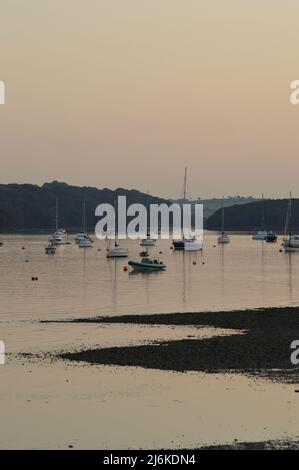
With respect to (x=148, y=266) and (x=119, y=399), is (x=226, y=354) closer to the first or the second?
(x=119, y=399)

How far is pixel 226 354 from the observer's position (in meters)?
38.6

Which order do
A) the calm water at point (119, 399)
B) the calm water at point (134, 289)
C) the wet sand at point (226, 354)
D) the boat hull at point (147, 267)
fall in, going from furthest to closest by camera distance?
the boat hull at point (147, 267) → the calm water at point (134, 289) → the wet sand at point (226, 354) → the calm water at point (119, 399)

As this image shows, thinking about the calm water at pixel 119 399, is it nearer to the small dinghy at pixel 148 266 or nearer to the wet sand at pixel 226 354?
the wet sand at pixel 226 354

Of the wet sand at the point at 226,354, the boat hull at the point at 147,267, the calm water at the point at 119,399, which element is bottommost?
the calm water at the point at 119,399

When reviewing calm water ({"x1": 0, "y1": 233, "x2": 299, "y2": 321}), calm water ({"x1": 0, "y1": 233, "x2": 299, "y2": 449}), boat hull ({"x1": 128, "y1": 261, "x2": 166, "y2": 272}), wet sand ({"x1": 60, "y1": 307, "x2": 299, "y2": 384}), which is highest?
boat hull ({"x1": 128, "y1": 261, "x2": 166, "y2": 272})

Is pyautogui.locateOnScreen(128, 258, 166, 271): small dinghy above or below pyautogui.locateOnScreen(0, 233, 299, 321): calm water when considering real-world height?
above

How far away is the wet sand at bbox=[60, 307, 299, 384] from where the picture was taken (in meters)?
35.2

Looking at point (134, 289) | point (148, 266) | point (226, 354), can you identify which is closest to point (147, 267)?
point (148, 266)

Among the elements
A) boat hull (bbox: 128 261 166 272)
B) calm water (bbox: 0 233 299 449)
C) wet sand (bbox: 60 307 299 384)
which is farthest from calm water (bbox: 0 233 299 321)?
wet sand (bbox: 60 307 299 384)

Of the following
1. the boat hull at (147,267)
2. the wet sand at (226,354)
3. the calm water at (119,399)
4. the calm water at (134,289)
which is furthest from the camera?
the boat hull at (147,267)

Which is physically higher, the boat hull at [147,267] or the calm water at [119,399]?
the boat hull at [147,267]

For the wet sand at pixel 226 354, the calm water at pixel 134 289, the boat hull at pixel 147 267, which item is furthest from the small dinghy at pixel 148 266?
the wet sand at pixel 226 354

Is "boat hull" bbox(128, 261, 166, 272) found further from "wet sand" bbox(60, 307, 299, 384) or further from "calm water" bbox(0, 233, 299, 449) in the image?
"wet sand" bbox(60, 307, 299, 384)

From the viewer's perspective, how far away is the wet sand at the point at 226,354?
35.2 m
